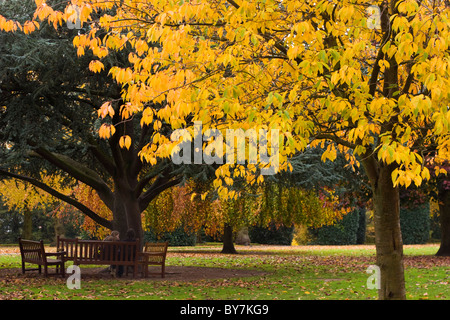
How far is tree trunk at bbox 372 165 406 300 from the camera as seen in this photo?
751 cm

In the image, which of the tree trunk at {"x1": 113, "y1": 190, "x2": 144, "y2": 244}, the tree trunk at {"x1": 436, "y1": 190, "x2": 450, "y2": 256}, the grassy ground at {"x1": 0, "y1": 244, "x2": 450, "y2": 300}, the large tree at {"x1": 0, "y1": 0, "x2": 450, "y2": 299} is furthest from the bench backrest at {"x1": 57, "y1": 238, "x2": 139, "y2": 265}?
the tree trunk at {"x1": 436, "y1": 190, "x2": 450, "y2": 256}

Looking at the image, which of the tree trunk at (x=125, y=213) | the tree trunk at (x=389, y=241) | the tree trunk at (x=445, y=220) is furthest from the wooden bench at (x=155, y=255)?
the tree trunk at (x=445, y=220)

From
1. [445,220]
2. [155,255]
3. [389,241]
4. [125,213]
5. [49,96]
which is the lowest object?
[155,255]

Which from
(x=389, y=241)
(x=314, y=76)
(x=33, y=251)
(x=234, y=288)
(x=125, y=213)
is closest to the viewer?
(x=314, y=76)

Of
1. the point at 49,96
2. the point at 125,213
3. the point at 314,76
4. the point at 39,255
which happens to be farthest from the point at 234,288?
the point at 314,76

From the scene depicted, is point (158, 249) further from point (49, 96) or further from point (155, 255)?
point (49, 96)

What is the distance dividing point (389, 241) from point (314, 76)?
237cm

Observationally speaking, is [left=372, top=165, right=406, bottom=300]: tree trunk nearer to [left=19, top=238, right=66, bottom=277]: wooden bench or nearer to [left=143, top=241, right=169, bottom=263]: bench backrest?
[left=143, top=241, right=169, bottom=263]: bench backrest

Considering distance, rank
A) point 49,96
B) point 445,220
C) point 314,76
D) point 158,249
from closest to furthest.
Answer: point 314,76, point 49,96, point 158,249, point 445,220

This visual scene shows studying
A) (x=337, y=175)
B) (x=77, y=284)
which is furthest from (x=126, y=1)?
(x=337, y=175)

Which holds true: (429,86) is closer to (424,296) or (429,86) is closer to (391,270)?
(391,270)

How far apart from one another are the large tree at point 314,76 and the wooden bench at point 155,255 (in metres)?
5.92

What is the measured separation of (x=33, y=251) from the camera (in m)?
13.6

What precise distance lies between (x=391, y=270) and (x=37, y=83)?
8537 millimetres
